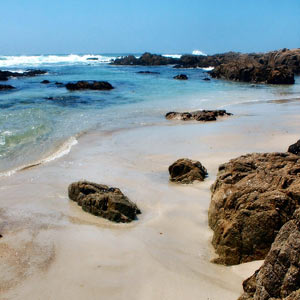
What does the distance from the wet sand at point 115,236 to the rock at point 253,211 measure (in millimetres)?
202

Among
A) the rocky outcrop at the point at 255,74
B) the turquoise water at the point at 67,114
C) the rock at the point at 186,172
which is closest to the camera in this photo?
the rock at the point at 186,172

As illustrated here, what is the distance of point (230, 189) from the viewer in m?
5.46

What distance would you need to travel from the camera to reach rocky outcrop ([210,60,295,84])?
39969mm

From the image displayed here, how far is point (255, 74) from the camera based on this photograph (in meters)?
43.1

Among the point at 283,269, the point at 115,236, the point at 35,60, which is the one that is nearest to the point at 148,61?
the point at 35,60

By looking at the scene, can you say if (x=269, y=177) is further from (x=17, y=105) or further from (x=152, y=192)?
(x=17, y=105)

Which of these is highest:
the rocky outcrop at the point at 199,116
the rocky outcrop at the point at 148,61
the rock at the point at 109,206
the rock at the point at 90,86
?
the rocky outcrop at the point at 148,61

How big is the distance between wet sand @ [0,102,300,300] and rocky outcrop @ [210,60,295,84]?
3145 cm

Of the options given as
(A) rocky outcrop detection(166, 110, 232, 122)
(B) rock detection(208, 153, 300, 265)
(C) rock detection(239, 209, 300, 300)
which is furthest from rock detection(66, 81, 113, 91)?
Result: (C) rock detection(239, 209, 300, 300)

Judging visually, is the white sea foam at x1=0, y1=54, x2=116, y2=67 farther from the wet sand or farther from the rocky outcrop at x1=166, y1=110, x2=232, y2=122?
the wet sand

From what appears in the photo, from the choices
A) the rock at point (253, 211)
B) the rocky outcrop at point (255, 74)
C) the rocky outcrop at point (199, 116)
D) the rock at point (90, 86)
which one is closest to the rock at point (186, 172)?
the rock at point (253, 211)

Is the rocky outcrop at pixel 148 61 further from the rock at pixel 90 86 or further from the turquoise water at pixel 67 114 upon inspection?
the turquoise water at pixel 67 114

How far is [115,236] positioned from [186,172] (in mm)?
3139

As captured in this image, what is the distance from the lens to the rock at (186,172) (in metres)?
8.19
